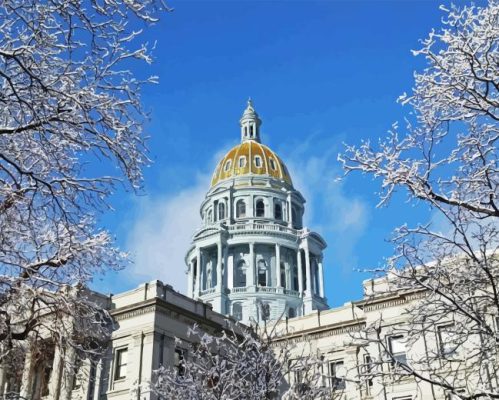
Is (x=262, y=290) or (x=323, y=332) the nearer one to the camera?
(x=323, y=332)

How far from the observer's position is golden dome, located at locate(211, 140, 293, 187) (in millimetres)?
83500

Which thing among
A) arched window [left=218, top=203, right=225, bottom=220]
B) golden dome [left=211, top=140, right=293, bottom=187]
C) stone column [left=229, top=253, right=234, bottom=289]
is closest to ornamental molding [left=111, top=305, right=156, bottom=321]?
stone column [left=229, top=253, right=234, bottom=289]

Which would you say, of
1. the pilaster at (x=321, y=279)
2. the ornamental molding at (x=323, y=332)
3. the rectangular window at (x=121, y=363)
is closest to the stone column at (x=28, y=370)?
the rectangular window at (x=121, y=363)

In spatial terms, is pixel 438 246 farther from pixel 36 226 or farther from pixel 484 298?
pixel 36 226

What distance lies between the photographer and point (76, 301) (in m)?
13.0

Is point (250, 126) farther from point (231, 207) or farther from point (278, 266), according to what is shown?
point (278, 266)

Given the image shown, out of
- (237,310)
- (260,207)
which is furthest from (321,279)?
(237,310)

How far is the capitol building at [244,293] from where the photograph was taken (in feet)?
123

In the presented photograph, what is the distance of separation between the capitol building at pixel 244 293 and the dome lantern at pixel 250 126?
0.15 meters

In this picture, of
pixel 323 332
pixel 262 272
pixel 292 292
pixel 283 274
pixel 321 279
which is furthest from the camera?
pixel 321 279

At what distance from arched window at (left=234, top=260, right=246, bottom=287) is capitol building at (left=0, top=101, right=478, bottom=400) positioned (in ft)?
0.39

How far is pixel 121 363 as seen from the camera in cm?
3838

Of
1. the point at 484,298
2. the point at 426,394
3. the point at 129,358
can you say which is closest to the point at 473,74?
the point at 484,298

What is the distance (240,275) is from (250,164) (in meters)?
16.0
